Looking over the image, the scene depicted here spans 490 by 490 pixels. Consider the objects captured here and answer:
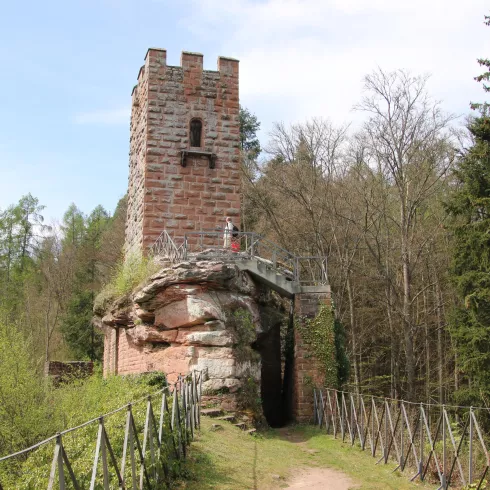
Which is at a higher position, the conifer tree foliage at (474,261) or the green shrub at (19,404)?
the conifer tree foliage at (474,261)

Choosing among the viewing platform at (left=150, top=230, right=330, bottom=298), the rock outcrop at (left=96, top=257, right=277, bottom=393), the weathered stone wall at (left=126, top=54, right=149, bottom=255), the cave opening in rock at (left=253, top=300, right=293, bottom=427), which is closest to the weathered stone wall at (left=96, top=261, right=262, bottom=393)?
the rock outcrop at (left=96, top=257, right=277, bottom=393)

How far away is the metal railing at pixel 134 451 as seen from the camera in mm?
5785

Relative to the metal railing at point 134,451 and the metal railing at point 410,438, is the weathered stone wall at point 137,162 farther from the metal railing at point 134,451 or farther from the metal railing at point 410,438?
the metal railing at point 134,451

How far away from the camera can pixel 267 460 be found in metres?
10.6

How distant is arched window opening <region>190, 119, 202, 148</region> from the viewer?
17.6 meters

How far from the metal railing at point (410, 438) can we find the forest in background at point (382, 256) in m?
5.47

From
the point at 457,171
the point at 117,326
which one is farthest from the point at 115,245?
the point at 457,171

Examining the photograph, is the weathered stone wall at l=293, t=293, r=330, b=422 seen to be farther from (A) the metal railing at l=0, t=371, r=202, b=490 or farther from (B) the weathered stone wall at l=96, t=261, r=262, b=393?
(A) the metal railing at l=0, t=371, r=202, b=490

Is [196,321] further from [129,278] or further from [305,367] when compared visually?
[305,367]

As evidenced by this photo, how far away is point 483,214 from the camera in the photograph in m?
19.5

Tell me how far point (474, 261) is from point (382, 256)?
288 inches

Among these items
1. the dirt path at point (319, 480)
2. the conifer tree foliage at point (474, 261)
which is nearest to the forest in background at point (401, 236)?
the conifer tree foliage at point (474, 261)

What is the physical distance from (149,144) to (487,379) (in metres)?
11.6

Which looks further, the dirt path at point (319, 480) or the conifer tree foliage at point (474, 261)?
the conifer tree foliage at point (474, 261)
